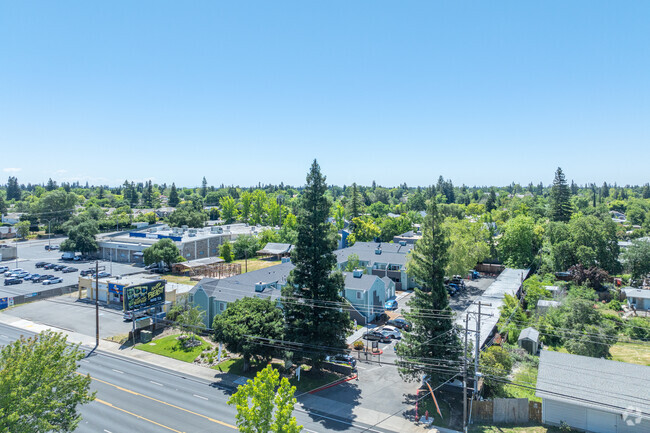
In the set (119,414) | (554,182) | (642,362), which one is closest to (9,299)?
(119,414)

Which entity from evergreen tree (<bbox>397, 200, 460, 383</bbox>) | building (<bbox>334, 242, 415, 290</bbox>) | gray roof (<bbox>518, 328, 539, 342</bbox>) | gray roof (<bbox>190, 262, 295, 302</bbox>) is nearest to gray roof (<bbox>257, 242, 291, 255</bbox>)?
building (<bbox>334, 242, 415, 290</bbox>)

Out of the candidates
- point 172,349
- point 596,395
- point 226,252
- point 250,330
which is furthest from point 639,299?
point 226,252

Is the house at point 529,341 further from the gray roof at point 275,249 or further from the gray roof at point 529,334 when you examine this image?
the gray roof at point 275,249

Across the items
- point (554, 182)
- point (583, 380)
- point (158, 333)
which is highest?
point (554, 182)

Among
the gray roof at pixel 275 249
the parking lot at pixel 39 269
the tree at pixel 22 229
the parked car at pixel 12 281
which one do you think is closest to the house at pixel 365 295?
the gray roof at pixel 275 249

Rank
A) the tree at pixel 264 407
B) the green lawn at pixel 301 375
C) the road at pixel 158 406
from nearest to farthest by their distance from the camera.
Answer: the tree at pixel 264 407 < the road at pixel 158 406 < the green lawn at pixel 301 375

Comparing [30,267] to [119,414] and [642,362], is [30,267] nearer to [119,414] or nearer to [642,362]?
[119,414]
